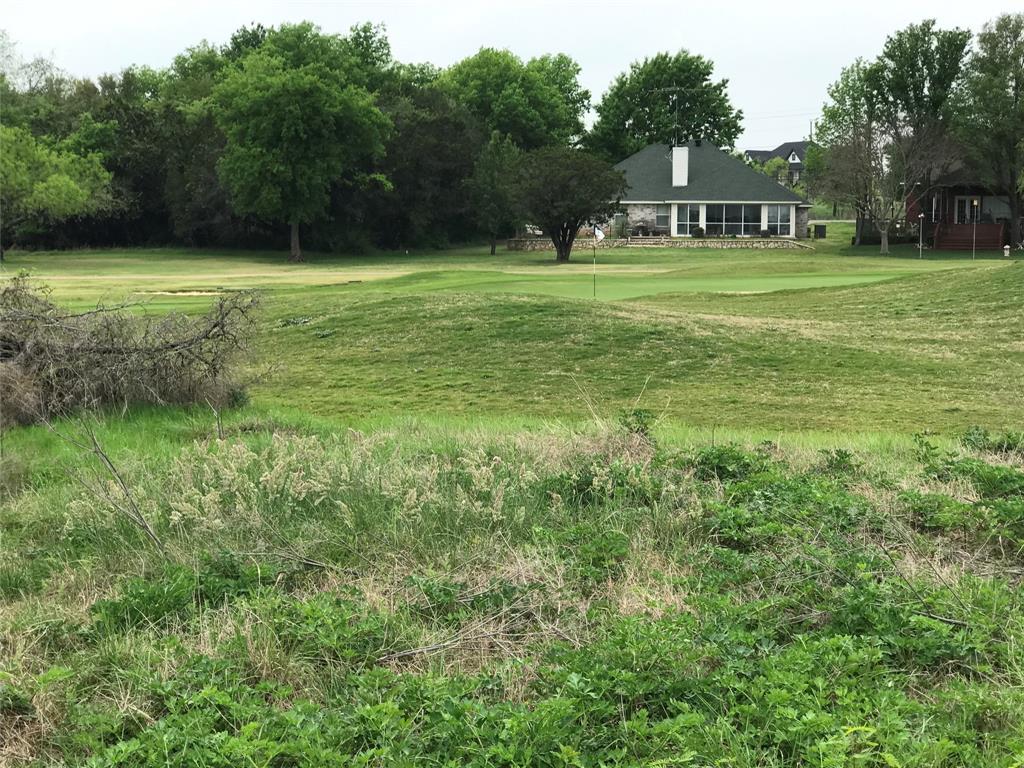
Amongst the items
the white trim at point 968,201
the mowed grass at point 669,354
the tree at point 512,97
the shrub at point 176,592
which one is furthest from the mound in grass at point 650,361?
the tree at point 512,97

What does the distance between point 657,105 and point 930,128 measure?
103ft

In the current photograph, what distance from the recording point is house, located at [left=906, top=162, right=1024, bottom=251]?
57.2 meters

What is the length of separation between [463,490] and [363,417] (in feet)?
16.8

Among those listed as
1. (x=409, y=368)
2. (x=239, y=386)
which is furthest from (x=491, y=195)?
(x=239, y=386)

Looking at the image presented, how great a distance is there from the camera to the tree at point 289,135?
52.1 m

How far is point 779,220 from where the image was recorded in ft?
210

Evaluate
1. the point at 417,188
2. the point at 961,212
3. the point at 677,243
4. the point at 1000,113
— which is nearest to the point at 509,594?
the point at 677,243

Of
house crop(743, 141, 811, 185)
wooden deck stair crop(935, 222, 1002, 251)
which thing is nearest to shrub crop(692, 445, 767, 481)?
wooden deck stair crop(935, 222, 1002, 251)

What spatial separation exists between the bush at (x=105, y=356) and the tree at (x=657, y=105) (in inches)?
2848

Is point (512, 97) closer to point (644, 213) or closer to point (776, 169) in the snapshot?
point (644, 213)

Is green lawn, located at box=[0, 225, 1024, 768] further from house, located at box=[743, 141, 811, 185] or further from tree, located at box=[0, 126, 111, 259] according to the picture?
house, located at box=[743, 141, 811, 185]

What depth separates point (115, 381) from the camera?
32.4ft

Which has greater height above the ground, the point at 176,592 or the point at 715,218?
the point at 715,218

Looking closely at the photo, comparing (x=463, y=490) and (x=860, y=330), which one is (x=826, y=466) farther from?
(x=860, y=330)
